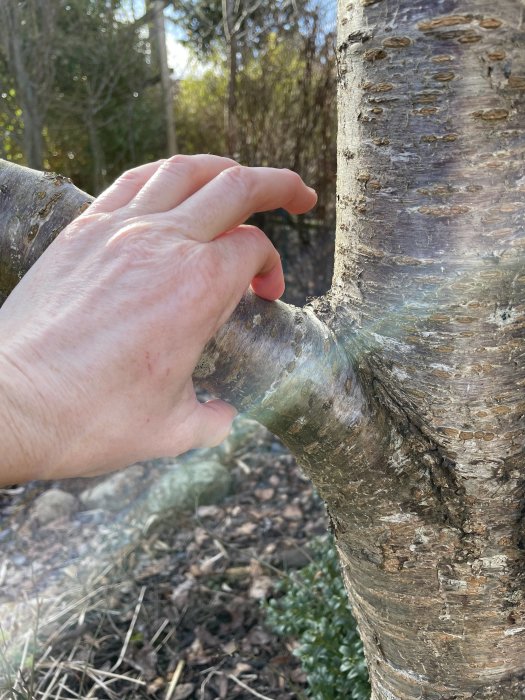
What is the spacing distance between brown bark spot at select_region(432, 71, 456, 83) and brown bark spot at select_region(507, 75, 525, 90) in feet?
0.26

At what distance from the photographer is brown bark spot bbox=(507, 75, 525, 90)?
0.85 m

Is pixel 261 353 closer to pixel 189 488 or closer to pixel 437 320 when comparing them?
pixel 437 320

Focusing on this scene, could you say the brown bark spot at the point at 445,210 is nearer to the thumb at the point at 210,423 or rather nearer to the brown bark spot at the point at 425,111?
the brown bark spot at the point at 425,111

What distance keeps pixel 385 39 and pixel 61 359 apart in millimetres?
651

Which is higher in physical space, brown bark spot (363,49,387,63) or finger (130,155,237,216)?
brown bark spot (363,49,387,63)

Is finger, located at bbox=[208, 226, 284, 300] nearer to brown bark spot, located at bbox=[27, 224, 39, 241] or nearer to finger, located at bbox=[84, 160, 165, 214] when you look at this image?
finger, located at bbox=[84, 160, 165, 214]

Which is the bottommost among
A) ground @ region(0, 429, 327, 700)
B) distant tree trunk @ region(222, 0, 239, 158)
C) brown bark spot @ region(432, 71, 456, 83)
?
ground @ region(0, 429, 327, 700)

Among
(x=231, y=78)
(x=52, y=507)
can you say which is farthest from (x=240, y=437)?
(x=231, y=78)

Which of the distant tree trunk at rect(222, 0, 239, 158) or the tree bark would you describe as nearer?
the distant tree trunk at rect(222, 0, 239, 158)

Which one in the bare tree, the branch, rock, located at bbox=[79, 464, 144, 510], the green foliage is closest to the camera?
the branch

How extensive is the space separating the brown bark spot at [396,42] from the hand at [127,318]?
0.81ft

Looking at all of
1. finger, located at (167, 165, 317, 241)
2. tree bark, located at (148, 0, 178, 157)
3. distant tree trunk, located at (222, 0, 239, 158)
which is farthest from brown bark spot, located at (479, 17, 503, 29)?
tree bark, located at (148, 0, 178, 157)

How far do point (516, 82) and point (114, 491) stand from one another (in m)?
3.12

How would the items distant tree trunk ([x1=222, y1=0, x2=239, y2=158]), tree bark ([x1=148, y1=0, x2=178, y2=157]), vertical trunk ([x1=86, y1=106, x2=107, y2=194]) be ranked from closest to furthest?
1. distant tree trunk ([x1=222, y1=0, x2=239, y2=158])
2. vertical trunk ([x1=86, y1=106, x2=107, y2=194])
3. tree bark ([x1=148, y1=0, x2=178, y2=157])
